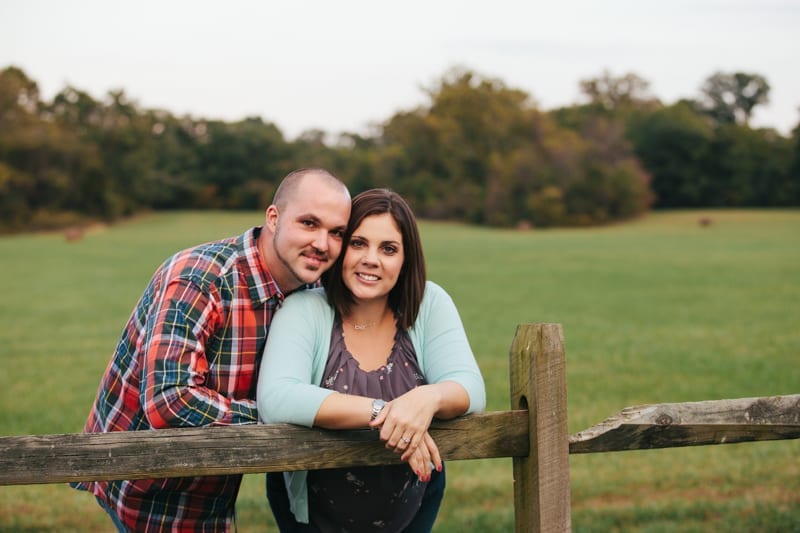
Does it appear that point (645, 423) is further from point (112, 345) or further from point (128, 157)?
point (128, 157)

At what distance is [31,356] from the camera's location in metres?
14.9

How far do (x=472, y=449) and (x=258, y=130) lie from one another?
306 ft

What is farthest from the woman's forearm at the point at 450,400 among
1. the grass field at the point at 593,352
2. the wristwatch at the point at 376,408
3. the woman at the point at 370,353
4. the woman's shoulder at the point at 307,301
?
the grass field at the point at 593,352

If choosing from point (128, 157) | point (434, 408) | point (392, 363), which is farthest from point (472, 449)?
point (128, 157)

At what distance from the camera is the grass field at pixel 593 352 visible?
6664 mm

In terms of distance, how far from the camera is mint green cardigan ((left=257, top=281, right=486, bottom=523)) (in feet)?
8.55

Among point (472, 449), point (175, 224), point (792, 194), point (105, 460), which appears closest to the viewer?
point (105, 460)

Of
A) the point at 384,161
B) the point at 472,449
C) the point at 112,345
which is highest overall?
the point at 384,161

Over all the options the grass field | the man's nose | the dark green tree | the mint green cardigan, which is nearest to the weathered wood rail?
the mint green cardigan

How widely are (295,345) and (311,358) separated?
3.2 inches

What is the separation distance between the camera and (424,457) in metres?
2.53

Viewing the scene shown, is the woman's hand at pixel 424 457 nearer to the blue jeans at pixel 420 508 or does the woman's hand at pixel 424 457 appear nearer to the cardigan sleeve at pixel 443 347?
the cardigan sleeve at pixel 443 347

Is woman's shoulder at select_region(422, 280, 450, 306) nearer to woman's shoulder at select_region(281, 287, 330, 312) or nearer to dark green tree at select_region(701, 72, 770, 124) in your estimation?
woman's shoulder at select_region(281, 287, 330, 312)

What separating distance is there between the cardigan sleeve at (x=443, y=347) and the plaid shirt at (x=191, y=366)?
1.85 feet
